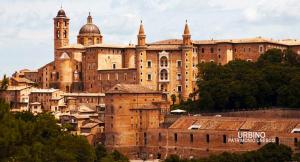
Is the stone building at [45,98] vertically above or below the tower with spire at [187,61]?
below

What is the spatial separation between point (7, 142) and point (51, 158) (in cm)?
886

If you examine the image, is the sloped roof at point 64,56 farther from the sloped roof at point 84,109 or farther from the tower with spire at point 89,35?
the sloped roof at point 84,109

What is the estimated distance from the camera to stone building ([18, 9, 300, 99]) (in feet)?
346

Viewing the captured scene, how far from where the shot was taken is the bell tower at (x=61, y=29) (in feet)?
391

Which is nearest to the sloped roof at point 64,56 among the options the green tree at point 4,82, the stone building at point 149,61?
the stone building at point 149,61

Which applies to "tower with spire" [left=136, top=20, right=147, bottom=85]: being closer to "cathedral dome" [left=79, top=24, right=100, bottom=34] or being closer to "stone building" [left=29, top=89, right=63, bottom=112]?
"stone building" [left=29, top=89, right=63, bottom=112]

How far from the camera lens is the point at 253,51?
106 m

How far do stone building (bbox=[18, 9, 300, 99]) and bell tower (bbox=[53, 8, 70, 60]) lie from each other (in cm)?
548

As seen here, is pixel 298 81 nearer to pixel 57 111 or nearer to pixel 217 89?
pixel 217 89

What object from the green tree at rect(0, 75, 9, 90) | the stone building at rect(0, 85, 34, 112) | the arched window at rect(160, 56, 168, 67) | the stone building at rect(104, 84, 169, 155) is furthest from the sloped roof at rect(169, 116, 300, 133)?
the green tree at rect(0, 75, 9, 90)

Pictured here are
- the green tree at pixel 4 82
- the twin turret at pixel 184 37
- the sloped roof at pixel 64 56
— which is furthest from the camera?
the sloped roof at pixel 64 56

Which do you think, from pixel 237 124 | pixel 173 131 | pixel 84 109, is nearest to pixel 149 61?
pixel 84 109

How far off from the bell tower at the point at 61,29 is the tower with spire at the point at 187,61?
60.4 feet

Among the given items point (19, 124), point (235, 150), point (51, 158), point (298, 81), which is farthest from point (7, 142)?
point (298, 81)
